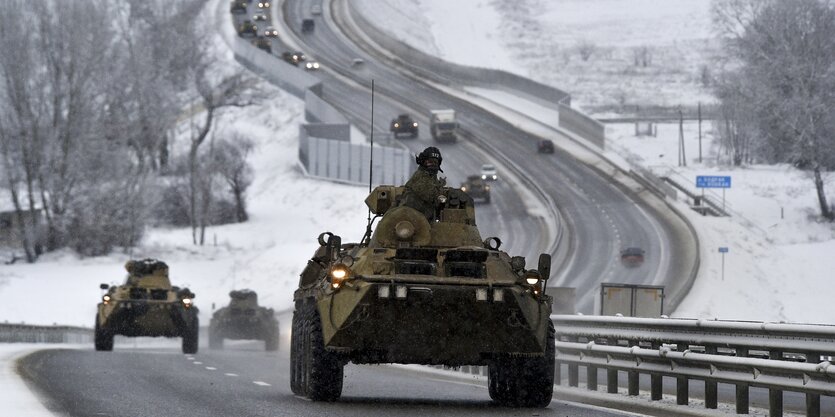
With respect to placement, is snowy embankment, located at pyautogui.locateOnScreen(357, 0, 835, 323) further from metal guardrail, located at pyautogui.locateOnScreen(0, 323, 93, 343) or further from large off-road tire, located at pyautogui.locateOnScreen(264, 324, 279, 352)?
metal guardrail, located at pyautogui.locateOnScreen(0, 323, 93, 343)

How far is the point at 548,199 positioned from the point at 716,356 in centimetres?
6566

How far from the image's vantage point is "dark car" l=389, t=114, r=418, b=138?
93.8m

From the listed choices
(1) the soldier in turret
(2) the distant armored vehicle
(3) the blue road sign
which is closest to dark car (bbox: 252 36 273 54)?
(2) the distant armored vehicle

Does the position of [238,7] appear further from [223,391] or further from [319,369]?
[319,369]

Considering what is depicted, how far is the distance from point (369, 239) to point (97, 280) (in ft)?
171

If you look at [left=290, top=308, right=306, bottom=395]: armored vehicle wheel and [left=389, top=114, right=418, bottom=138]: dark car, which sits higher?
[left=389, top=114, right=418, bottom=138]: dark car

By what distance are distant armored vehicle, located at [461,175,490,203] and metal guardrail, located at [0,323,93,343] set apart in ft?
106

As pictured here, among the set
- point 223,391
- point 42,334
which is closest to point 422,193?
point 223,391

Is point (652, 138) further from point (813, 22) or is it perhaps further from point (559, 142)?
point (813, 22)

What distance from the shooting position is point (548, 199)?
80.8 m

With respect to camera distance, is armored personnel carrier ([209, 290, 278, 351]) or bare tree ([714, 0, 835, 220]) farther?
bare tree ([714, 0, 835, 220])

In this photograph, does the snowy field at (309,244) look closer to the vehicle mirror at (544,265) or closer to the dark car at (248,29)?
the dark car at (248,29)

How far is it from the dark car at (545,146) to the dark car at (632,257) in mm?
23158

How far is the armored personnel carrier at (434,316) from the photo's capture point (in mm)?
14859
